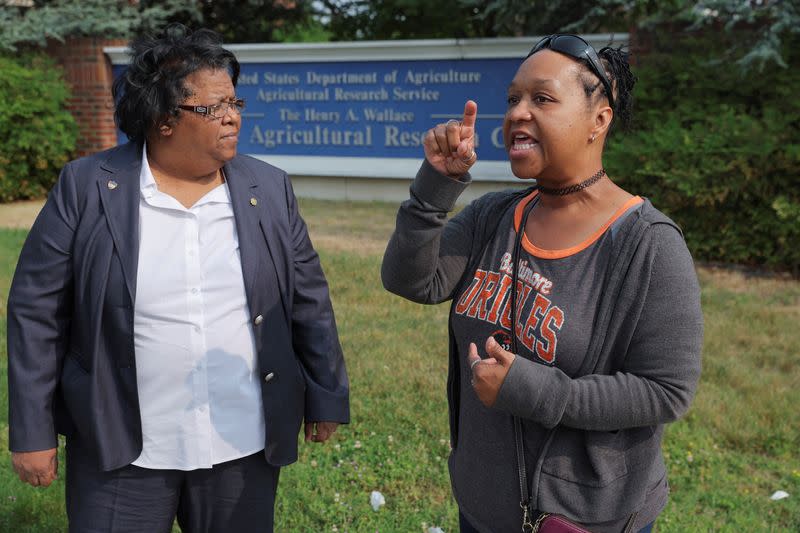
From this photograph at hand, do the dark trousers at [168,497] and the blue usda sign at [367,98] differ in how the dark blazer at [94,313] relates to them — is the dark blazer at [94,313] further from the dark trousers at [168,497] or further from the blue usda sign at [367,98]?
the blue usda sign at [367,98]

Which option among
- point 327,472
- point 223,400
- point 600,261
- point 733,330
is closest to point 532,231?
point 600,261

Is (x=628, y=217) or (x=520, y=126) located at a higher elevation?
(x=520, y=126)

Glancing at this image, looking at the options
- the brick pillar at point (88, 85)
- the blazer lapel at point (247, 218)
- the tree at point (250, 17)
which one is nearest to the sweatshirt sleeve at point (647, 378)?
the blazer lapel at point (247, 218)

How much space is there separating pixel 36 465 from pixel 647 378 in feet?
5.29

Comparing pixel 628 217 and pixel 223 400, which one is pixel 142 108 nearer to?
pixel 223 400

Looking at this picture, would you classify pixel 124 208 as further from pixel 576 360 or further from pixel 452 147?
pixel 576 360

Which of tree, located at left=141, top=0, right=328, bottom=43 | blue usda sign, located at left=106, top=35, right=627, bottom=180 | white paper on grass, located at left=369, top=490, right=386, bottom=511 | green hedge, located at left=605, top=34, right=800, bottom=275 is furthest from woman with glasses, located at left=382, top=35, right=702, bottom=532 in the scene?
tree, located at left=141, top=0, right=328, bottom=43

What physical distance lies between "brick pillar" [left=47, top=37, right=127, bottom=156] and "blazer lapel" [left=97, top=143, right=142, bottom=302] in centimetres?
971

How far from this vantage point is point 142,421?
7.09 feet

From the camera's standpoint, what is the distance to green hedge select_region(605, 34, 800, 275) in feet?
22.1

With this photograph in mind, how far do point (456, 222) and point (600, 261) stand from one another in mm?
448

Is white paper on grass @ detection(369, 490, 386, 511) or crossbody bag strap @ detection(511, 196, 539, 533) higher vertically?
crossbody bag strap @ detection(511, 196, 539, 533)

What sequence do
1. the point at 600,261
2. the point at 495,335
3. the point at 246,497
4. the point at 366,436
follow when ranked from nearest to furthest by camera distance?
the point at 600,261 < the point at 495,335 < the point at 246,497 < the point at 366,436

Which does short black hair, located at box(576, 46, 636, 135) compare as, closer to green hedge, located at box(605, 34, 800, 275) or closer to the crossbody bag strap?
the crossbody bag strap
